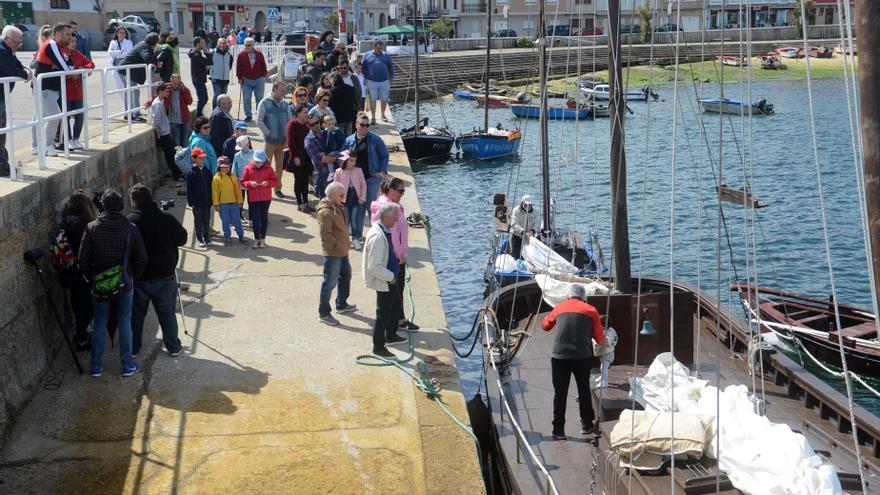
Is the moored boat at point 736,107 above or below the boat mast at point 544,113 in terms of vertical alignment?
above

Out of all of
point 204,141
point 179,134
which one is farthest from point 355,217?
point 179,134

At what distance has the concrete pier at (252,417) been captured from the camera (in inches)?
285

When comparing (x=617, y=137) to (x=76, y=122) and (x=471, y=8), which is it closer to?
(x=76, y=122)

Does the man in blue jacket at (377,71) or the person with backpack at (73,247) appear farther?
the man in blue jacket at (377,71)

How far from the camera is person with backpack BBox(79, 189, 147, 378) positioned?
8.55 m

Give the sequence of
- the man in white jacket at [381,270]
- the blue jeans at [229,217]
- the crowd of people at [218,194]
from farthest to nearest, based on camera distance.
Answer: the blue jeans at [229,217]
the man in white jacket at [381,270]
the crowd of people at [218,194]

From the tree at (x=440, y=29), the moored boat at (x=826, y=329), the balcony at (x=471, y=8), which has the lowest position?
the moored boat at (x=826, y=329)

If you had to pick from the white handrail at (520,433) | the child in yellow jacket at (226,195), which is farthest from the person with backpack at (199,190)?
the white handrail at (520,433)

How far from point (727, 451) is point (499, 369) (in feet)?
11.9

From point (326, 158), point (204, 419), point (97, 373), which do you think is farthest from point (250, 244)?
point (204, 419)

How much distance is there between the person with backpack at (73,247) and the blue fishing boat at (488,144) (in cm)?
2975

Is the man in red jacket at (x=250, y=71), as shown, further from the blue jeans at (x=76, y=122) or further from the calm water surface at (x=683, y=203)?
the blue jeans at (x=76, y=122)

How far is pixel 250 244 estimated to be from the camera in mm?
13500

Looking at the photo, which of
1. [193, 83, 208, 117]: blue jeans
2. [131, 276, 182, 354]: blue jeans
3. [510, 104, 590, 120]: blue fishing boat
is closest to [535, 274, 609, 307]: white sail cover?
[131, 276, 182, 354]: blue jeans
